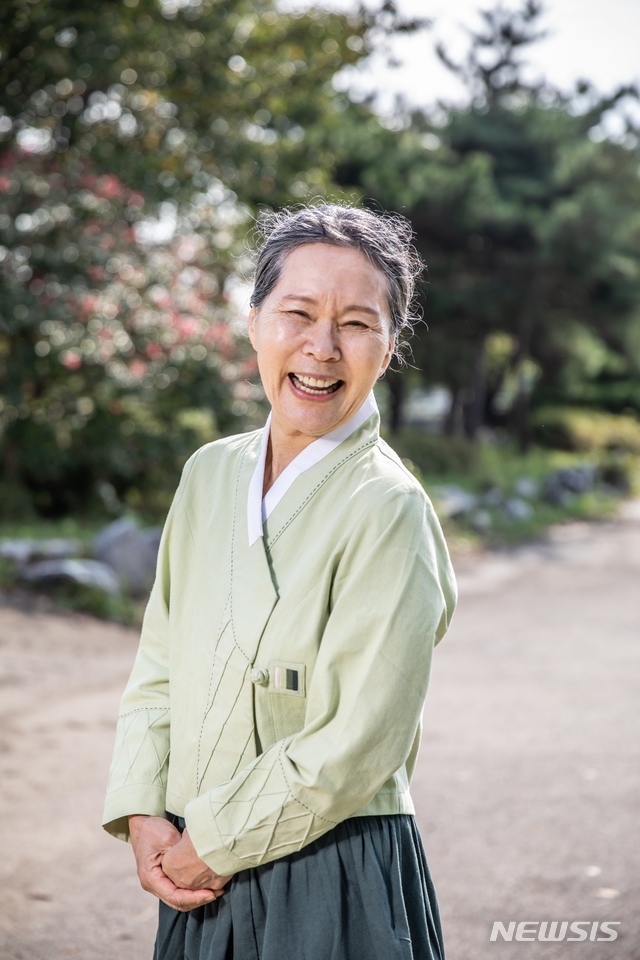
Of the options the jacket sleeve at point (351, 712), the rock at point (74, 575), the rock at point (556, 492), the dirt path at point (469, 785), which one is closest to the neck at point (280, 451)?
the jacket sleeve at point (351, 712)

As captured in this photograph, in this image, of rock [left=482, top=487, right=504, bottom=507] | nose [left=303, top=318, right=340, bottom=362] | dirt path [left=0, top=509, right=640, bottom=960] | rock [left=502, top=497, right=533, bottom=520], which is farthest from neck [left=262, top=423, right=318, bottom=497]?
rock [left=482, top=487, right=504, bottom=507]

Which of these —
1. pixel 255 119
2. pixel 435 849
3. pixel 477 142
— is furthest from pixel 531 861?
pixel 477 142

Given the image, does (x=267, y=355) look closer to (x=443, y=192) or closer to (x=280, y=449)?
(x=280, y=449)

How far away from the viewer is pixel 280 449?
69.1 inches

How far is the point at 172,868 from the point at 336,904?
277mm

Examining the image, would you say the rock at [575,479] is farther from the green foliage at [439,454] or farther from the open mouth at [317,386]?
the open mouth at [317,386]

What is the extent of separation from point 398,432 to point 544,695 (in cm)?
1102

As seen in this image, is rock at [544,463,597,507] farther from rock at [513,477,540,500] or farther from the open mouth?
the open mouth

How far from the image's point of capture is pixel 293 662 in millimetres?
1543

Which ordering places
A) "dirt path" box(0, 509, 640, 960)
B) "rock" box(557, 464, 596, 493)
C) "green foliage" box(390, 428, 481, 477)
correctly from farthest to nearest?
"rock" box(557, 464, 596, 493) < "green foliage" box(390, 428, 481, 477) < "dirt path" box(0, 509, 640, 960)

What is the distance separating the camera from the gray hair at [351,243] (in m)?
1.63

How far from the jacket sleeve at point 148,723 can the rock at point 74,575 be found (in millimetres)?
5451

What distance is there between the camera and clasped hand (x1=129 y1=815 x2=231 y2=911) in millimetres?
1562

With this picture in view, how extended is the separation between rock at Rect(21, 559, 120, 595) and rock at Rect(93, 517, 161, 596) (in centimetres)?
16
